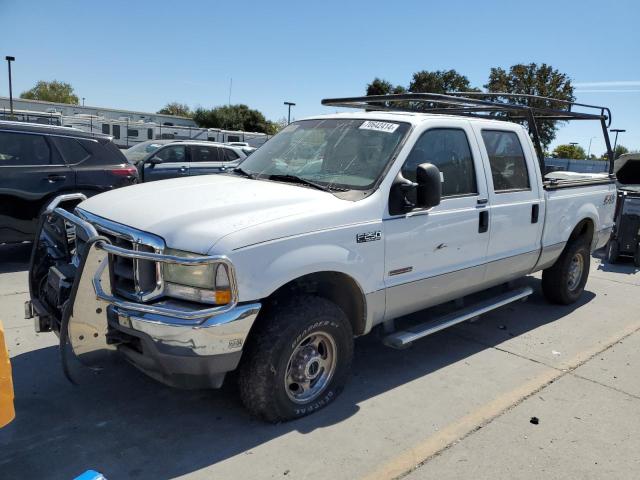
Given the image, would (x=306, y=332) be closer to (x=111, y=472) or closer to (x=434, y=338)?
(x=111, y=472)

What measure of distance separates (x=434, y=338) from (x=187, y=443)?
106 inches

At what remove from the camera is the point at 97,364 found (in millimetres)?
2984

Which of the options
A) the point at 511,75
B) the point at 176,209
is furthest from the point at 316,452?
the point at 511,75

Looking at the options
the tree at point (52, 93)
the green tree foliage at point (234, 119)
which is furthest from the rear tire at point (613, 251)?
the tree at point (52, 93)

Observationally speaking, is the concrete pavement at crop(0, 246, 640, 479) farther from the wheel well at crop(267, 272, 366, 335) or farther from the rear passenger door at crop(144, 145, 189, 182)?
the rear passenger door at crop(144, 145, 189, 182)

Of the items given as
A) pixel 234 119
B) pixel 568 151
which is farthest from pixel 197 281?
pixel 568 151

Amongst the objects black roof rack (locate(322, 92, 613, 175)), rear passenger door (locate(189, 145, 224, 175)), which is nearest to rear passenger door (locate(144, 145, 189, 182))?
rear passenger door (locate(189, 145, 224, 175))

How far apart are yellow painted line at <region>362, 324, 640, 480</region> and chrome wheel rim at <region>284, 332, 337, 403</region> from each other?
0.70 metres

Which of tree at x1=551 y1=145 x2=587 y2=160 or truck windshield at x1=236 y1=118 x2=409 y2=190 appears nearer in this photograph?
truck windshield at x1=236 y1=118 x2=409 y2=190

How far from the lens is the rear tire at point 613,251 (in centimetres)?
888

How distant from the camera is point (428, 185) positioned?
11.9 feet

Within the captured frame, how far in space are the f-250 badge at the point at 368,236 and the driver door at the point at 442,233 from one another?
0.24 feet

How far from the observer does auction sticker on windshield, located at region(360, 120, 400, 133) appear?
4.00 meters

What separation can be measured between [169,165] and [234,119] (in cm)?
5108
